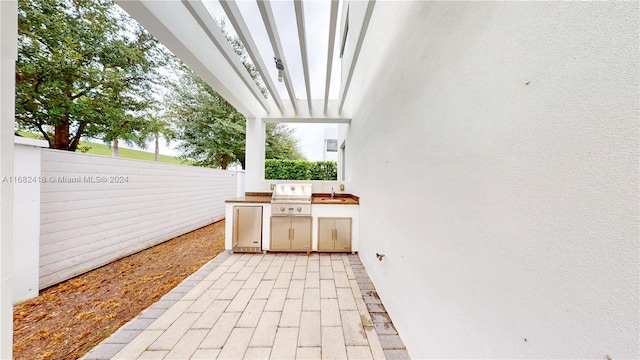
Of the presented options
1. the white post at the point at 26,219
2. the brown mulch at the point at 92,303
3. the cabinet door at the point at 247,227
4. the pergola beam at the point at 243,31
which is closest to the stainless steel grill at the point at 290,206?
the cabinet door at the point at 247,227

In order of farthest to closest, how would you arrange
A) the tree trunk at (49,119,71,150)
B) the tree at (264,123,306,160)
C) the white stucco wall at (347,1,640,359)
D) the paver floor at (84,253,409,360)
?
1. the tree at (264,123,306,160)
2. the tree trunk at (49,119,71,150)
3. the paver floor at (84,253,409,360)
4. the white stucco wall at (347,1,640,359)

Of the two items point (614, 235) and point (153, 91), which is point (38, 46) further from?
point (614, 235)

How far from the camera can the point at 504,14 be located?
84cm

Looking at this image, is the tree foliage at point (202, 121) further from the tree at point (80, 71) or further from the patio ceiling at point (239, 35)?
the patio ceiling at point (239, 35)

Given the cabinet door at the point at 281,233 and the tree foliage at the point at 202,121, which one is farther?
the tree foliage at the point at 202,121

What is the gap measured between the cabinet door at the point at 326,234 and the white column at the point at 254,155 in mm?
1533

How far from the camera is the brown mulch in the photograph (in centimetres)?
169

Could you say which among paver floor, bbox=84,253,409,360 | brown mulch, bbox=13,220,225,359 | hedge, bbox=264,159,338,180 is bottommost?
brown mulch, bbox=13,220,225,359

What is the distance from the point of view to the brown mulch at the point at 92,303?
5.53 ft

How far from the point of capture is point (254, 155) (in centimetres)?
437

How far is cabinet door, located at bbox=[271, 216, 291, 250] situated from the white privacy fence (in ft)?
7.97

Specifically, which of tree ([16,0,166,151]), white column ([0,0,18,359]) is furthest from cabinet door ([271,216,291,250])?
tree ([16,0,166,151])

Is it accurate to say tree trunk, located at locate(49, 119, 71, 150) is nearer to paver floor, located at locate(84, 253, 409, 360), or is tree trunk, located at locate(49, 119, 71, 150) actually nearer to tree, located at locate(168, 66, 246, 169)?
tree, located at locate(168, 66, 246, 169)

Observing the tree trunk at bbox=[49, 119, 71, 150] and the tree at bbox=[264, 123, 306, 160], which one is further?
the tree at bbox=[264, 123, 306, 160]
